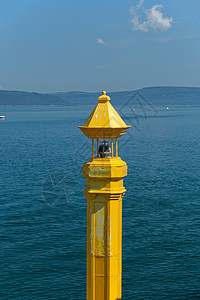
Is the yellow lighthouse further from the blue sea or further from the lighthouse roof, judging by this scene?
the blue sea

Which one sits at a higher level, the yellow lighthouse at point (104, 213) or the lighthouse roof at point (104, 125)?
the lighthouse roof at point (104, 125)

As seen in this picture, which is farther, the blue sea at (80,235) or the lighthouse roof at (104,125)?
the blue sea at (80,235)

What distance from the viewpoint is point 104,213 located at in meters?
9.49

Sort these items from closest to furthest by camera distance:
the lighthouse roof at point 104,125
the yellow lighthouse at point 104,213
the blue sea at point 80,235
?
the lighthouse roof at point 104,125
the yellow lighthouse at point 104,213
the blue sea at point 80,235

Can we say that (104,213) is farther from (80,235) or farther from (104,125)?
(80,235)

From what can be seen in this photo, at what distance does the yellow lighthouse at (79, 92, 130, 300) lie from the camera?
941 cm

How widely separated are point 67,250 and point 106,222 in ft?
90.5

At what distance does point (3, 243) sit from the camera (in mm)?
37875

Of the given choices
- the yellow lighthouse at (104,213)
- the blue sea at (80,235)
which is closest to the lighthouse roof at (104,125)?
the yellow lighthouse at (104,213)

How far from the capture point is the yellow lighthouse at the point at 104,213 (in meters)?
9.41

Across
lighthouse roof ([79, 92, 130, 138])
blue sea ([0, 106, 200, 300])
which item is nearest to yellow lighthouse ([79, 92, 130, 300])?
lighthouse roof ([79, 92, 130, 138])

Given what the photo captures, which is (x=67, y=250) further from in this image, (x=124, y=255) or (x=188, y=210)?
(x=188, y=210)

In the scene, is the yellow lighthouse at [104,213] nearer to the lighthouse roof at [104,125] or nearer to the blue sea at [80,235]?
the lighthouse roof at [104,125]

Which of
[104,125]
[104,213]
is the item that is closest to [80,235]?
[104,213]
